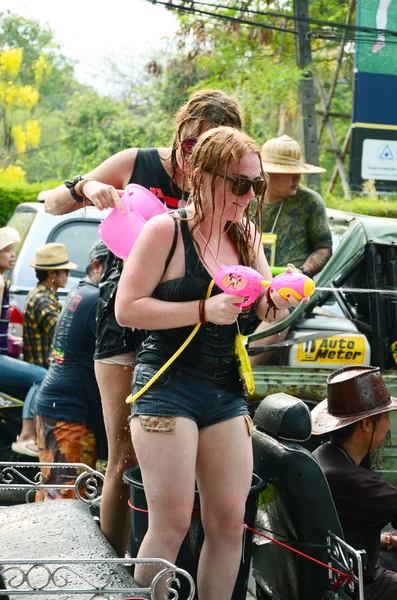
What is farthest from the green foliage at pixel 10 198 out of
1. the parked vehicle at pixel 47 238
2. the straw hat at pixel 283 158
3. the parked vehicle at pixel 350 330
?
the parked vehicle at pixel 350 330

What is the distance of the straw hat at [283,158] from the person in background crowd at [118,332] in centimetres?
272

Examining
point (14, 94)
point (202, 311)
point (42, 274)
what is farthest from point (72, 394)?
point (14, 94)

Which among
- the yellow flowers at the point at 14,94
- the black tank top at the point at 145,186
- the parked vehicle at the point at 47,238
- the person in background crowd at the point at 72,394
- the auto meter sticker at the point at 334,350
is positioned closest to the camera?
the black tank top at the point at 145,186

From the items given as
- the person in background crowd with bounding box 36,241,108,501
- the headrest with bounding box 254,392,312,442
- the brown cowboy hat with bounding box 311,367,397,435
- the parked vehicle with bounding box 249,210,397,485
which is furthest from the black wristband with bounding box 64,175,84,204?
the parked vehicle with bounding box 249,210,397,485

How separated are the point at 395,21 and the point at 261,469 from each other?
472 inches

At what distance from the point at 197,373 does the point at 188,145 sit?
0.89m

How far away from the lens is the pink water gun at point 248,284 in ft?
9.07

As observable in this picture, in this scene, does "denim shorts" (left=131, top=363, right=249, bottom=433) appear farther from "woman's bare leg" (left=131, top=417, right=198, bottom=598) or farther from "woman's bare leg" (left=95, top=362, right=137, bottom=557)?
"woman's bare leg" (left=95, top=362, right=137, bottom=557)

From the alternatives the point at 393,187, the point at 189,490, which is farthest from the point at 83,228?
the point at 393,187

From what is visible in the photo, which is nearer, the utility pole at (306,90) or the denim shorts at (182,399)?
the denim shorts at (182,399)

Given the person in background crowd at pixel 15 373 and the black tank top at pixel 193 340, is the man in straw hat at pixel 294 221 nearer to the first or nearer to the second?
the person in background crowd at pixel 15 373

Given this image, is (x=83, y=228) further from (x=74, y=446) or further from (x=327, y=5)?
(x=327, y=5)

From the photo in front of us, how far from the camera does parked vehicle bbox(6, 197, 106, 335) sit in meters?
8.27

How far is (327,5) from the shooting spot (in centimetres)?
1792
